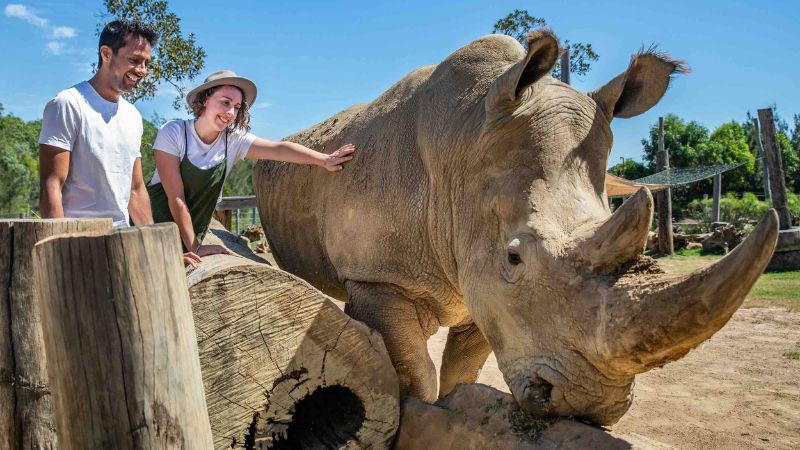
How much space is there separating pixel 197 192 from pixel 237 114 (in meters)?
0.61

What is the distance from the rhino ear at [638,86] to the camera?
373 cm

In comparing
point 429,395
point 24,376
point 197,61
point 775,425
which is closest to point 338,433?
point 429,395

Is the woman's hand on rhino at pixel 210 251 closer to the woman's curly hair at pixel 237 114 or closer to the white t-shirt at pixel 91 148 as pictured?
the white t-shirt at pixel 91 148

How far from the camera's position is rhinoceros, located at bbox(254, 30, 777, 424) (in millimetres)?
2541

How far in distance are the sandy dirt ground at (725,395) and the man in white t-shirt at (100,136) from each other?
3.13 metres

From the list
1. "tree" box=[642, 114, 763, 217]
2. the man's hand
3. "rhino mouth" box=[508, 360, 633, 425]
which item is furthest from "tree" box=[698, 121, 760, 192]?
the man's hand

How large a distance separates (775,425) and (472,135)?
3510 mm

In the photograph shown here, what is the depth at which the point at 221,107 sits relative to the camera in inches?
168

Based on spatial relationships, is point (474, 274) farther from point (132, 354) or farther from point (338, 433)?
point (132, 354)

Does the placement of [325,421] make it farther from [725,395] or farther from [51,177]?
[725,395]

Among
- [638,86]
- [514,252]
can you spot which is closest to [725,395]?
[638,86]

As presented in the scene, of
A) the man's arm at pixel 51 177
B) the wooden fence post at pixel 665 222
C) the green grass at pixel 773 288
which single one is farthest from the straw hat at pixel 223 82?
the wooden fence post at pixel 665 222

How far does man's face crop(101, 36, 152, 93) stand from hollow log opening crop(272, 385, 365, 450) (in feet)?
6.63

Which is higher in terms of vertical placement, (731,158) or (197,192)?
(731,158)
